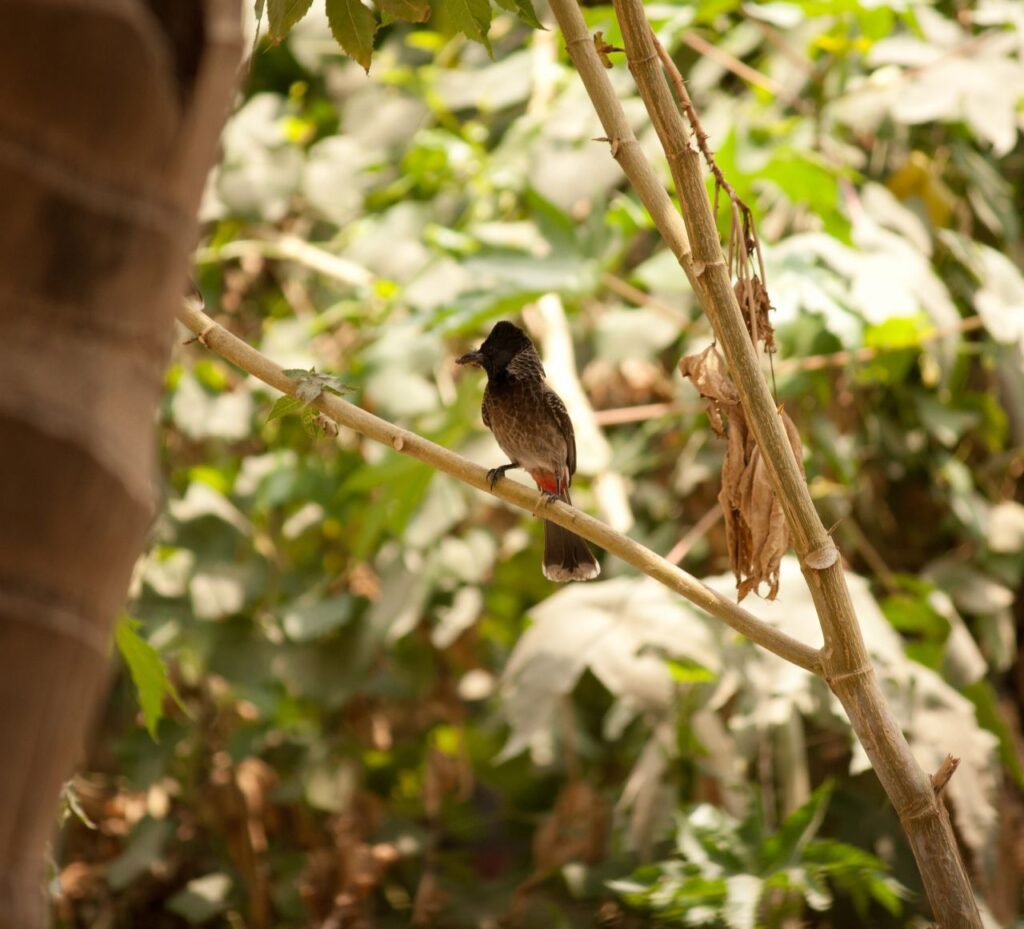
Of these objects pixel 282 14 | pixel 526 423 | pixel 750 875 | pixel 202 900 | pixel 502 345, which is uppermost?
pixel 282 14

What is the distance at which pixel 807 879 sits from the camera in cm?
182

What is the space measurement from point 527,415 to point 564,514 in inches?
35.8

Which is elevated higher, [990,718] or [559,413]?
[559,413]

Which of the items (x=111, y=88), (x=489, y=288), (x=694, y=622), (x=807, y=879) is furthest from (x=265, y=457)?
(x=111, y=88)

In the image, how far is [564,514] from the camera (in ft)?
4.09

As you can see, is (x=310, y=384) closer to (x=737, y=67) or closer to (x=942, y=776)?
(x=942, y=776)

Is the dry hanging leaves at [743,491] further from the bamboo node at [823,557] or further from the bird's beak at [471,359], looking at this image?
the bird's beak at [471,359]

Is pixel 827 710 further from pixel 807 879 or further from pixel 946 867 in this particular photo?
pixel 946 867

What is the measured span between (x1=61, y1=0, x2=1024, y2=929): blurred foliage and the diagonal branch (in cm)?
81

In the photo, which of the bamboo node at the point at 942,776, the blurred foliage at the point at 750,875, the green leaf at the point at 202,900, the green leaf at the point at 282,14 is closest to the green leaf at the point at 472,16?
the green leaf at the point at 282,14

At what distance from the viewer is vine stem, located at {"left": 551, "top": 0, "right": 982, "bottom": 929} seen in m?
1.13

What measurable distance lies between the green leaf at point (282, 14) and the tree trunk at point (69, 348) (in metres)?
0.68

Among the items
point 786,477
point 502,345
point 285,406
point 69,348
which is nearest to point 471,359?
point 502,345

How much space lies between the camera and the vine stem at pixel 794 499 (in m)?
1.13
